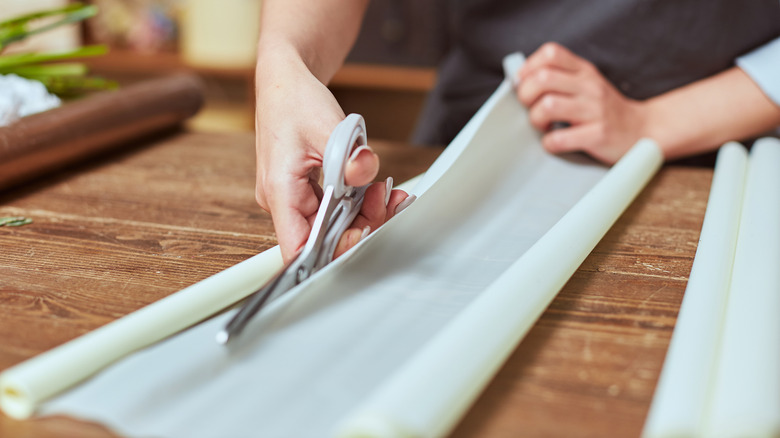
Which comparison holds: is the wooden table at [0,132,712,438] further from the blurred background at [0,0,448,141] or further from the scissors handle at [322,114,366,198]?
the blurred background at [0,0,448,141]

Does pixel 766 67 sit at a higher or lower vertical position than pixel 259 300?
higher

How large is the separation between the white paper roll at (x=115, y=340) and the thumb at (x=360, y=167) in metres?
0.09

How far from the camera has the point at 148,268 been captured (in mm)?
528

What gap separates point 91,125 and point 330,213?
1.64 ft

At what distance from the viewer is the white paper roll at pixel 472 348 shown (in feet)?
0.93

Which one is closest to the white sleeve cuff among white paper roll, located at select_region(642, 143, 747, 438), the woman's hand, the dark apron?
the dark apron

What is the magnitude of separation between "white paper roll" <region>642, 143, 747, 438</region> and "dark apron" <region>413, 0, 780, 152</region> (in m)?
0.36

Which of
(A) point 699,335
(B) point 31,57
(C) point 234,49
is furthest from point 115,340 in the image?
(C) point 234,49

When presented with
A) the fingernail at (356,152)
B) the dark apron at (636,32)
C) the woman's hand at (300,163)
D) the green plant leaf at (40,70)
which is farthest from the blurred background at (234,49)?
the fingernail at (356,152)

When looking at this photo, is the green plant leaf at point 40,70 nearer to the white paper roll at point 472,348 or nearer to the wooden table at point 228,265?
the wooden table at point 228,265

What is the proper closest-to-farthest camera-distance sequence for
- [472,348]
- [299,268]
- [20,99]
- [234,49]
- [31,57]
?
[472,348], [299,268], [20,99], [31,57], [234,49]

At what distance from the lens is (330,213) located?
47 centimetres

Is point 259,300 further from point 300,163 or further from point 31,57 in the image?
point 31,57

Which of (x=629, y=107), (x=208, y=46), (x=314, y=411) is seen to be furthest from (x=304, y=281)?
(x=208, y=46)
